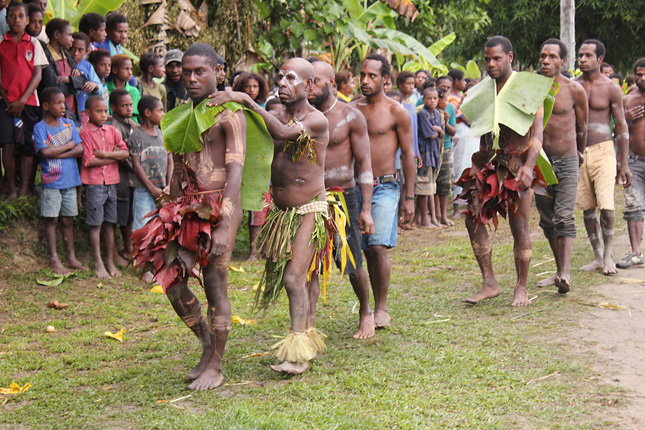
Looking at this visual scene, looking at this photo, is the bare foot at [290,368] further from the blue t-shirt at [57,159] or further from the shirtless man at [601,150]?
the shirtless man at [601,150]

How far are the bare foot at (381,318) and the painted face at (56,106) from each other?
12.7ft

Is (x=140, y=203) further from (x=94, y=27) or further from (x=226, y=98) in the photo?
(x=226, y=98)

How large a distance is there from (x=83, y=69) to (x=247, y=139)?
412 cm

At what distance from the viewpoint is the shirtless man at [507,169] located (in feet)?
21.6

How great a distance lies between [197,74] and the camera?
4.79 m

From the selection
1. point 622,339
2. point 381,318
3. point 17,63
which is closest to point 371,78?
point 381,318

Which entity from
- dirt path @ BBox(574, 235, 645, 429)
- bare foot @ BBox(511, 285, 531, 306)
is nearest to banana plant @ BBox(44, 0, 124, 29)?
bare foot @ BBox(511, 285, 531, 306)

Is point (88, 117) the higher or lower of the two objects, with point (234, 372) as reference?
higher

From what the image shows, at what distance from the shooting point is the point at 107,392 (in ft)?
15.6

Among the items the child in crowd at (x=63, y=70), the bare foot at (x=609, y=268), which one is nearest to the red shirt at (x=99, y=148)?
the child in crowd at (x=63, y=70)

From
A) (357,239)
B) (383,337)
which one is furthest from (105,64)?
(383,337)

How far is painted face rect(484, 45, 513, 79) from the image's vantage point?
21.8ft

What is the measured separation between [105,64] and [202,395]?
16.5ft

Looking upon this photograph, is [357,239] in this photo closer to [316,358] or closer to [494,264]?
[316,358]
